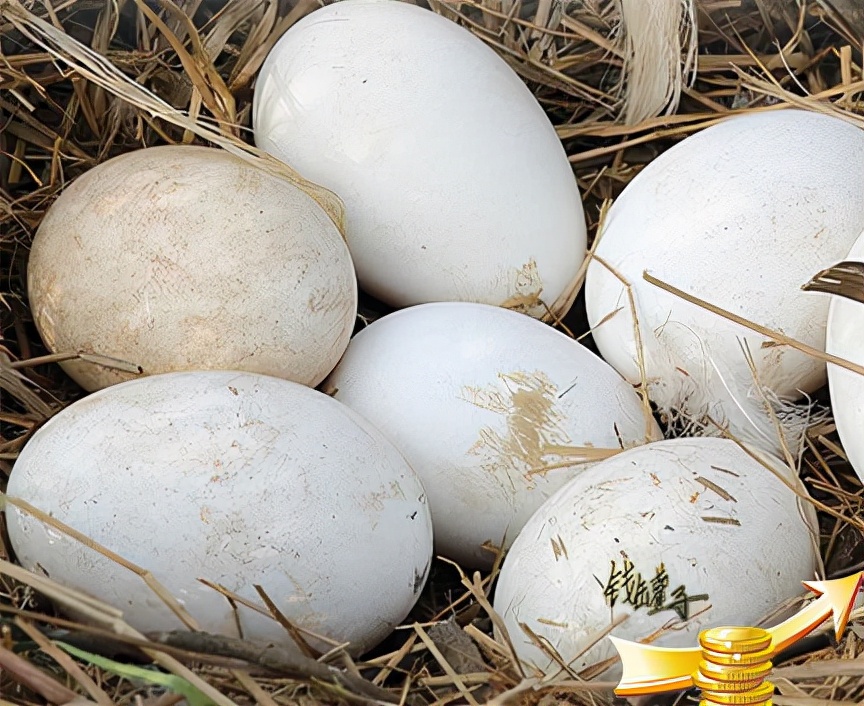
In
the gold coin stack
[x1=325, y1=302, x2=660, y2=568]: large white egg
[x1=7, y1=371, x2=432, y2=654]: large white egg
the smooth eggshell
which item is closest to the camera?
the gold coin stack

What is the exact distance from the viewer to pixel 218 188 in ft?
3.70

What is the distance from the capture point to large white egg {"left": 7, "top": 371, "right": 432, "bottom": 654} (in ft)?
2.96

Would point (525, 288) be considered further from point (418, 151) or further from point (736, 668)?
point (736, 668)

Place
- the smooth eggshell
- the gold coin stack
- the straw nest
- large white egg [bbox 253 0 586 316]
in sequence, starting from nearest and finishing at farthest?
the gold coin stack
the straw nest
the smooth eggshell
large white egg [bbox 253 0 586 316]

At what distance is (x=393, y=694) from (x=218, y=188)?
0.54 metres

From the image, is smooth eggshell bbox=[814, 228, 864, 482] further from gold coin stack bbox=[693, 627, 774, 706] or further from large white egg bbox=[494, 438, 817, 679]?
gold coin stack bbox=[693, 627, 774, 706]

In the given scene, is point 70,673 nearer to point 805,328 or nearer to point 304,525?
point 304,525

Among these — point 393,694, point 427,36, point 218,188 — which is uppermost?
point 427,36

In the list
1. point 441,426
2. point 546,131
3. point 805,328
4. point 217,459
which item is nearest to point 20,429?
point 217,459

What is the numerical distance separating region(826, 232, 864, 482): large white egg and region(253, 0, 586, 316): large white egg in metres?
0.40

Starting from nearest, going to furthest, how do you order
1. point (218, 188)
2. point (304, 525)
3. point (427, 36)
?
1. point (304, 525)
2. point (218, 188)
3. point (427, 36)

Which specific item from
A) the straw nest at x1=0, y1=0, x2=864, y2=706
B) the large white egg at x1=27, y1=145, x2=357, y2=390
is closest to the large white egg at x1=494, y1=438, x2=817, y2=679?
the straw nest at x1=0, y1=0, x2=864, y2=706

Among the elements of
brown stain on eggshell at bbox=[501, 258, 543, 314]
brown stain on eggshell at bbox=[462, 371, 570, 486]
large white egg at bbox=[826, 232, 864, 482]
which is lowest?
brown stain on eggshell at bbox=[462, 371, 570, 486]

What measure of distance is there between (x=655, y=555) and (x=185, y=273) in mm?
514
